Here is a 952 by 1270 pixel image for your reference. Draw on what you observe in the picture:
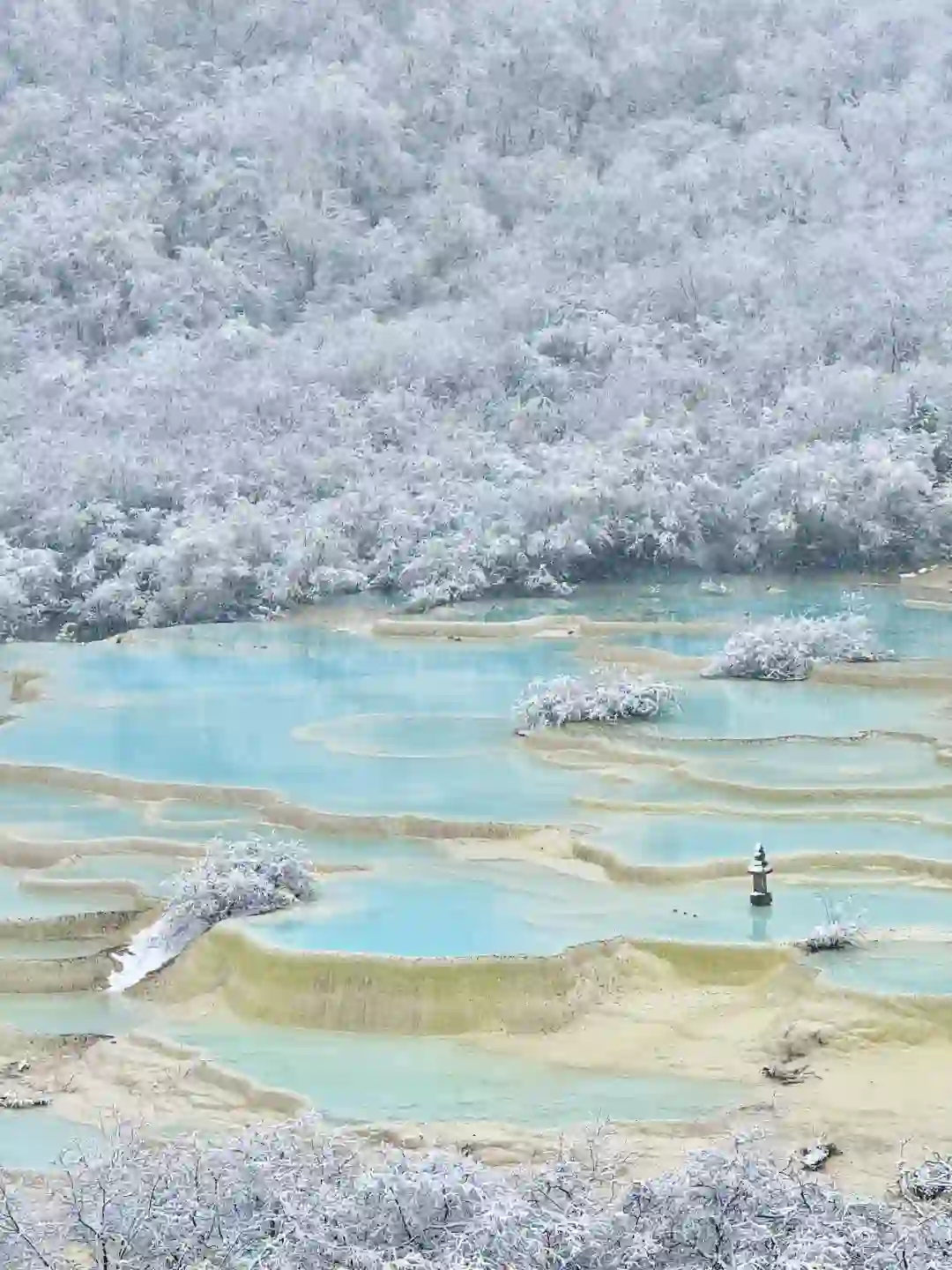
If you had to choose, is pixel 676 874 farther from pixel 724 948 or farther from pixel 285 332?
pixel 285 332

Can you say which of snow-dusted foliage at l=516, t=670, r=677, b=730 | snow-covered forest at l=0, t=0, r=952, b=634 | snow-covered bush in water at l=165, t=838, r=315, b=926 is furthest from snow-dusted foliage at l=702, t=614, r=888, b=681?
snow-covered bush in water at l=165, t=838, r=315, b=926

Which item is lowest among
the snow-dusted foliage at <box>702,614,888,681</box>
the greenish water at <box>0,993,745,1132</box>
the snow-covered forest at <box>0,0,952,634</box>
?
the greenish water at <box>0,993,745,1132</box>

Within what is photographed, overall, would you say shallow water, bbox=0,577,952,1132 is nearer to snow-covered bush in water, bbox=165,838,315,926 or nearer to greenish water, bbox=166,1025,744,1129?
greenish water, bbox=166,1025,744,1129

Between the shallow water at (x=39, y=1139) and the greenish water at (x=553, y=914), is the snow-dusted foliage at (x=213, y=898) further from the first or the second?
the shallow water at (x=39, y=1139)

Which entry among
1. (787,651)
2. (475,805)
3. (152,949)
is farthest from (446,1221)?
(787,651)

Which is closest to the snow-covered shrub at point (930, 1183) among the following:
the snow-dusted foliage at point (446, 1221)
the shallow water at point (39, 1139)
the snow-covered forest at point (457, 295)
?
the snow-dusted foliage at point (446, 1221)
